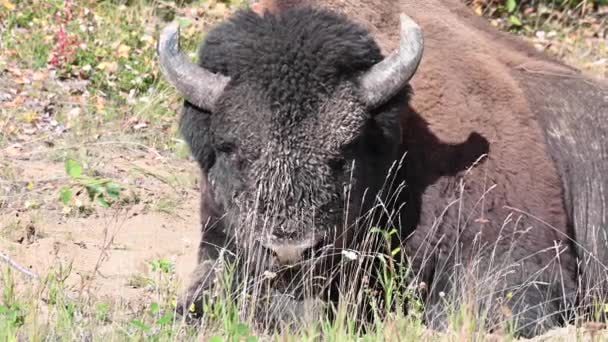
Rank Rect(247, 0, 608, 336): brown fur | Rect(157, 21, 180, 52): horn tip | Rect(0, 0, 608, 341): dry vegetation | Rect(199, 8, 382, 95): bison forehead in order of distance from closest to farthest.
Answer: Rect(0, 0, 608, 341): dry vegetation, Rect(199, 8, 382, 95): bison forehead, Rect(157, 21, 180, 52): horn tip, Rect(247, 0, 608, 336): brown fur

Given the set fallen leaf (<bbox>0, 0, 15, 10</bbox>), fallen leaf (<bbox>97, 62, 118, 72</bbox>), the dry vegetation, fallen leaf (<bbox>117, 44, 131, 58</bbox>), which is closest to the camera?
the dry vegetation

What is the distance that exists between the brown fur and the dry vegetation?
513 millimetres

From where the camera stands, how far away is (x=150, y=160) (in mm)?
8781

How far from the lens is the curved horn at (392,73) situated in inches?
232

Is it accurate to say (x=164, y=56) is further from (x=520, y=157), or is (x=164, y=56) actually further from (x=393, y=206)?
(x=520, y=157)

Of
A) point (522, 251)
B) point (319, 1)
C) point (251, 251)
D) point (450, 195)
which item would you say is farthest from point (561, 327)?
point (319, 1)

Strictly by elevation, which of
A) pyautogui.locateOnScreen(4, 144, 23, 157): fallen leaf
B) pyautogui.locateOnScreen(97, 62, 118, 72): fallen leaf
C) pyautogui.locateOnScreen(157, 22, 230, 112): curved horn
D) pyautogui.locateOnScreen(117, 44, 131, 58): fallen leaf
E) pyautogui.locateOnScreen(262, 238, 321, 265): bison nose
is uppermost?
pyautogui.locateOnScreen(157, 22, 230, 112): curved horn

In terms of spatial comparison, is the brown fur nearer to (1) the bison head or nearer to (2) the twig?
(1) the bison head

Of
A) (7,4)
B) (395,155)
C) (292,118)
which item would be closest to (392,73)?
(395,155)

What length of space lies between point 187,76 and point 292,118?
0.69 metres

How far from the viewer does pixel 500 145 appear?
6.56 meters

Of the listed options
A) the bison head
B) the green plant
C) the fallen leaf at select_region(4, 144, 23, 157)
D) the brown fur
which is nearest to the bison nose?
the bison head

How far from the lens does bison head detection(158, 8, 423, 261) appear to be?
558cm

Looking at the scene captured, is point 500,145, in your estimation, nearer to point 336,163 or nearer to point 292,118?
point 336,163
